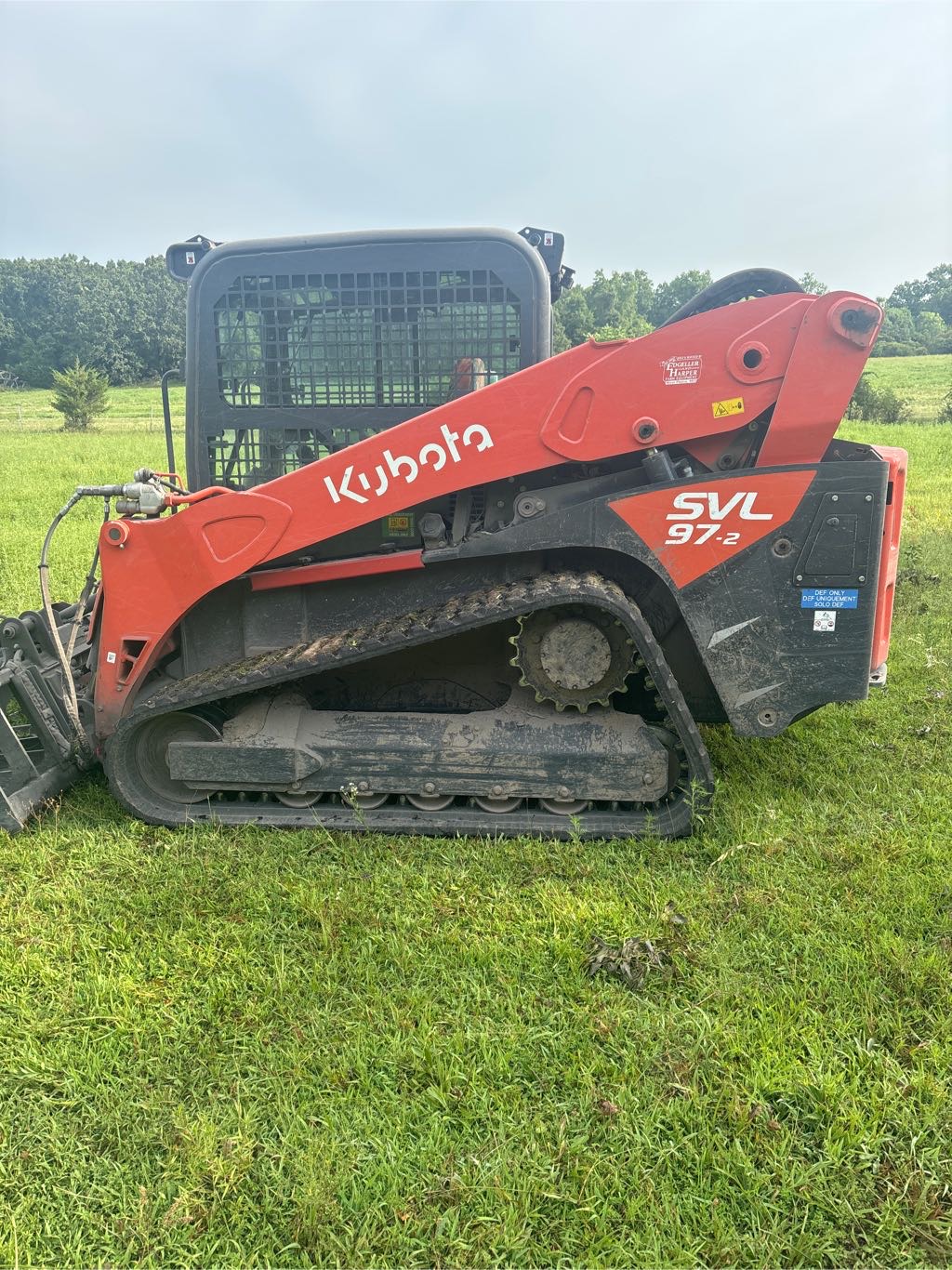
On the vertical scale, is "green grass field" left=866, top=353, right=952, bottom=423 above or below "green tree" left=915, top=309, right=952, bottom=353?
below

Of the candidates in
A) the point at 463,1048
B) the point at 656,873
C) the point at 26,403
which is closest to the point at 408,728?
the point at 656,873

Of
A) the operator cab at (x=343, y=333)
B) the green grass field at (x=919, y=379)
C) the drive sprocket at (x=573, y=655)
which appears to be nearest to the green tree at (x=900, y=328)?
the green grass field at (x=919, y=379)

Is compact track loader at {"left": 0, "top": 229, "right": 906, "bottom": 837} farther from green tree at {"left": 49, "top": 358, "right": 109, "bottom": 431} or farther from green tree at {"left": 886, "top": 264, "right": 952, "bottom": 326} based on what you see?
green tree at {"left": 886, "top": 264, "right": 952, "bottom": 326}

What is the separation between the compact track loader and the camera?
11.0 ft

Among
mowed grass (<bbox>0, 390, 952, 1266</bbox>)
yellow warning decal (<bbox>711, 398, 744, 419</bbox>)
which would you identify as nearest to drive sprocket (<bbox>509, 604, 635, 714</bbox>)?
mowed grass (<bbox>0, 390, 952, 1266</bbox>)

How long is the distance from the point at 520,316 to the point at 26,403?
140 feet

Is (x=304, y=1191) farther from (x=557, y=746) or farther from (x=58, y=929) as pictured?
(x=557, y=746)

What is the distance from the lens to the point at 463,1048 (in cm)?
247

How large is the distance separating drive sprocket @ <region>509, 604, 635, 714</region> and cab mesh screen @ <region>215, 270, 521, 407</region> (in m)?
1.41

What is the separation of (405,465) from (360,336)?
1165 mm

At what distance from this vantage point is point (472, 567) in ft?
12.3

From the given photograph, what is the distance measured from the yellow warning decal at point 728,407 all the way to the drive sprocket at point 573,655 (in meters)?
0.94

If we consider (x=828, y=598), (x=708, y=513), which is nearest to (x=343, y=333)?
(x=708, y=513)

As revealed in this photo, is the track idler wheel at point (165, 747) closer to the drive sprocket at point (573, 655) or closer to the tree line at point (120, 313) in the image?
the drive sprocket at point (573, 655)
